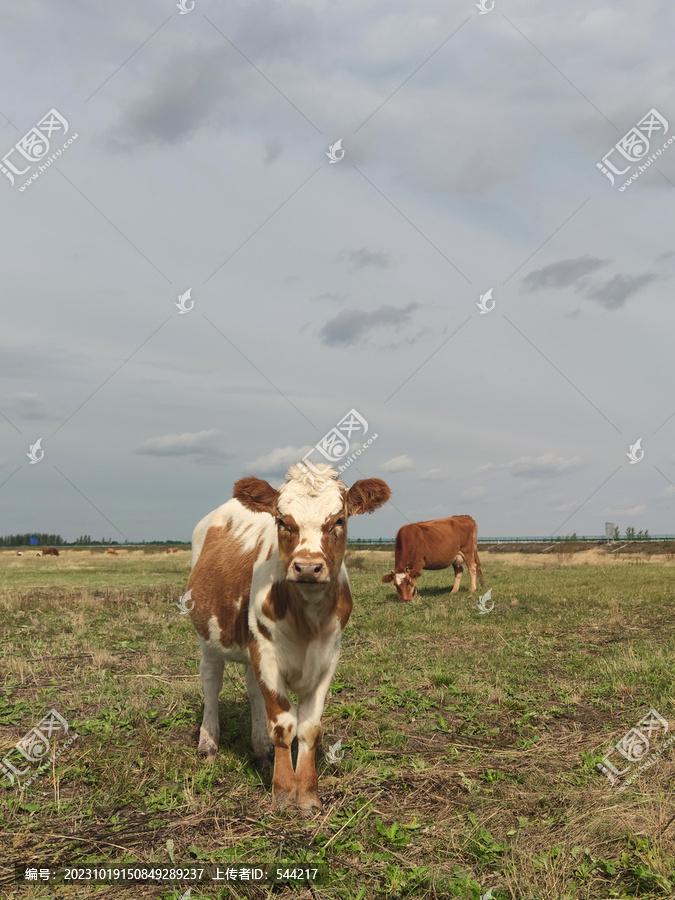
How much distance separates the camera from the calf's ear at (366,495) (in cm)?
538

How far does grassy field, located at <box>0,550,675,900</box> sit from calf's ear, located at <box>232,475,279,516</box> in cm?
204

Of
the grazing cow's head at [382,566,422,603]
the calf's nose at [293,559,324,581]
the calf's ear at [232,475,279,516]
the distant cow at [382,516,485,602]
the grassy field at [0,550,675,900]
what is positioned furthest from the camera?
the distant cow at [382,516,485,602]

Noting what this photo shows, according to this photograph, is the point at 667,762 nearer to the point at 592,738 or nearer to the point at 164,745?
the point at 592,738

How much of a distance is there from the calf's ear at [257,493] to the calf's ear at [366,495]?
567 millimetres

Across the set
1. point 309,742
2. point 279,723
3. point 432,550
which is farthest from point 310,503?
point 432,550

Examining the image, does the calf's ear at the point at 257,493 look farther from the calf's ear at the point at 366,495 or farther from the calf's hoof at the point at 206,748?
the calf's hoof at the point at 206,748

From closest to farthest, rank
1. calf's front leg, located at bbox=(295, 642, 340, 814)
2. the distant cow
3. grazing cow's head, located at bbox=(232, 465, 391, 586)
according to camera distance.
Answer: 1. grazing cow's head, located at bbox=(232, 465, 391, 586)
2. calf's front leg, located at bbox=(295, 642, 340, 814)
3. the distant cow

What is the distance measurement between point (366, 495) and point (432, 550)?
49.6 ft

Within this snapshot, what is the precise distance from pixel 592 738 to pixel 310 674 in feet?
9.06

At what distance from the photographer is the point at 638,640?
10680 millimetres

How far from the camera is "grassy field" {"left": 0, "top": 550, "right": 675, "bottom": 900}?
143 inches

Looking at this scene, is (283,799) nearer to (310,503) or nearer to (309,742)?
(309,742)

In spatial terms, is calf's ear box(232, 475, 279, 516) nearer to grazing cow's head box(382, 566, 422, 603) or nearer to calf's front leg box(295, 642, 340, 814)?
calf's front leg box(295, 642, 340, 814)

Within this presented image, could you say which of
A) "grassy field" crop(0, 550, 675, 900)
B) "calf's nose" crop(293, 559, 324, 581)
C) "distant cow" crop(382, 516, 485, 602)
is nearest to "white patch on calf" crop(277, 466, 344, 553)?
"calf's nose" crop(293, 559, 324, 581)
